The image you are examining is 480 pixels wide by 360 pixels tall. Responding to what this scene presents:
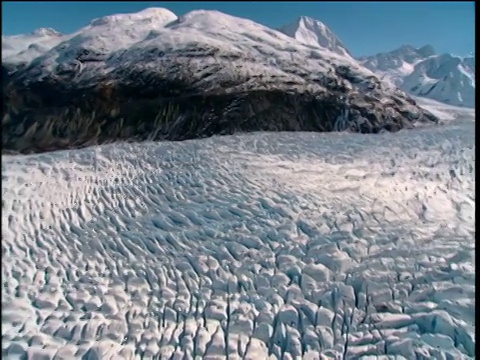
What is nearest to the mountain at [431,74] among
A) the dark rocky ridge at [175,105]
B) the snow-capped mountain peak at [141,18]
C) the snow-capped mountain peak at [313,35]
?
the snow-capped mountain peak at [313,35]

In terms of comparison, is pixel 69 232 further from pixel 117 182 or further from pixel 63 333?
pixel 63 333

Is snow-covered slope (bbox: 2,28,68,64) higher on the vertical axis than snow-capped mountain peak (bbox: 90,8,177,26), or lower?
lower

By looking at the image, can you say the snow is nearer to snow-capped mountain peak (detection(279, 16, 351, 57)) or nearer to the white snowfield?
snow-capped mountain peak (detection(279, 16, 351, 57))

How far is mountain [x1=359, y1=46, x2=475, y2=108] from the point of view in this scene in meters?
26.7

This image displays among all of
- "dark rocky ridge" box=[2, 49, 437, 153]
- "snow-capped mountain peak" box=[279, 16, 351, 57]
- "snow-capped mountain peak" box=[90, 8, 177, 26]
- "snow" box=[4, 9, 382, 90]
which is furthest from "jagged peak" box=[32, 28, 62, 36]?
"snow-capped mountain peak" box=[279, 16, 351, 57]

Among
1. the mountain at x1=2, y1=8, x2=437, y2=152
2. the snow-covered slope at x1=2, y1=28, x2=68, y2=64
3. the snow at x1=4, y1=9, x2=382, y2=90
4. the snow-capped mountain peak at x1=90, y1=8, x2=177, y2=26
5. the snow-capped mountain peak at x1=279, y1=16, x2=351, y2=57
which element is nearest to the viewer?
the mountain at x1=2, y1=8, x2=437, y2=152

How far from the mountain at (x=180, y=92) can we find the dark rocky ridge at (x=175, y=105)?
0.03m

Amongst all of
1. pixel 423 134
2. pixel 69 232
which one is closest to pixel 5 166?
pixel 69 232

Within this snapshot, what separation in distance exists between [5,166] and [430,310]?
775cm

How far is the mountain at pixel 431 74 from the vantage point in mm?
26734

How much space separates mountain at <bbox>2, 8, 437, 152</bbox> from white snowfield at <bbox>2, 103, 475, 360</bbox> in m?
3.20

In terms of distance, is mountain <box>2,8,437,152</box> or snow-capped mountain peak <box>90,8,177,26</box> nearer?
mountain <box>2,8,437,152</box>

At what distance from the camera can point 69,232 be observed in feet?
23.6

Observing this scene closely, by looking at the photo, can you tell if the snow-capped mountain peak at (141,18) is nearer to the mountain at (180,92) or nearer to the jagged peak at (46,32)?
the mountain at (180,92)
